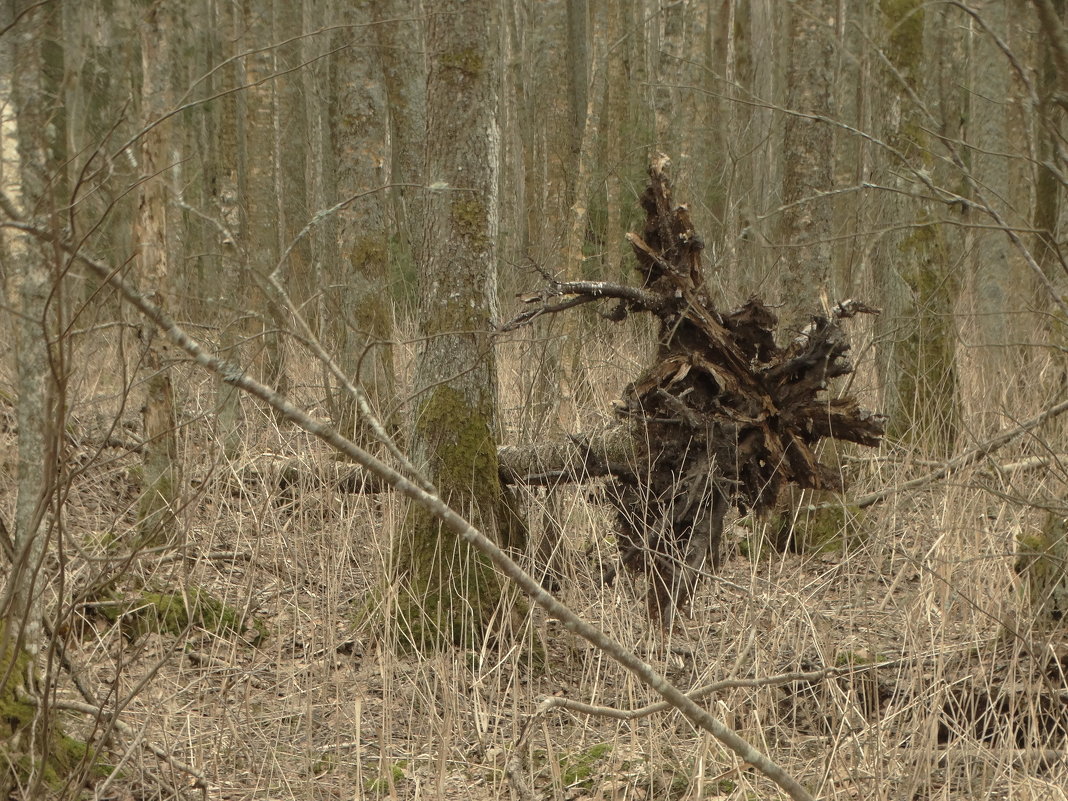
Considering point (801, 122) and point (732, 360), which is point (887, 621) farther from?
point (801, 122)

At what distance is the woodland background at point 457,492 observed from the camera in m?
2.44

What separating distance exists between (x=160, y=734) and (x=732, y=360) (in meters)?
2.53

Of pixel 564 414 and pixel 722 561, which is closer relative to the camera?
pixel 722 561

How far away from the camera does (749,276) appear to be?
7.91 meters

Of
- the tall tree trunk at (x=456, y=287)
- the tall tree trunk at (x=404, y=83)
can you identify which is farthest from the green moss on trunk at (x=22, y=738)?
the tall tree trunk at (x=404, y=83)

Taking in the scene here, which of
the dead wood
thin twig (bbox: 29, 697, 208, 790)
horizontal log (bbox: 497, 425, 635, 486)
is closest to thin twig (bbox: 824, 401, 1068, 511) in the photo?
the dead wood

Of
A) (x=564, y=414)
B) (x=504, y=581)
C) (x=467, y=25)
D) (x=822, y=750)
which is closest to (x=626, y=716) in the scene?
(x=822, y=750)

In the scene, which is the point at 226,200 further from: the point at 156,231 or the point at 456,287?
the point at 456,287

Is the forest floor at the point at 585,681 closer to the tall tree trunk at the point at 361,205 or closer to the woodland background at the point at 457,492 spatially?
the woodland background at the point at 457,492

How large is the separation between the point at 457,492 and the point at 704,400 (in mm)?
1078

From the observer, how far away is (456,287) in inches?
159

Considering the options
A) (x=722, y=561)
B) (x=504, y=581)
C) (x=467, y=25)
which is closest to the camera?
(x=504, y=581)

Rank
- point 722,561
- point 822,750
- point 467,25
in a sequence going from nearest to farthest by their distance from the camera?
point 822,750, point 467,25, point 722,561

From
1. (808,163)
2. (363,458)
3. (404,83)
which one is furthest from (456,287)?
(404,83)
